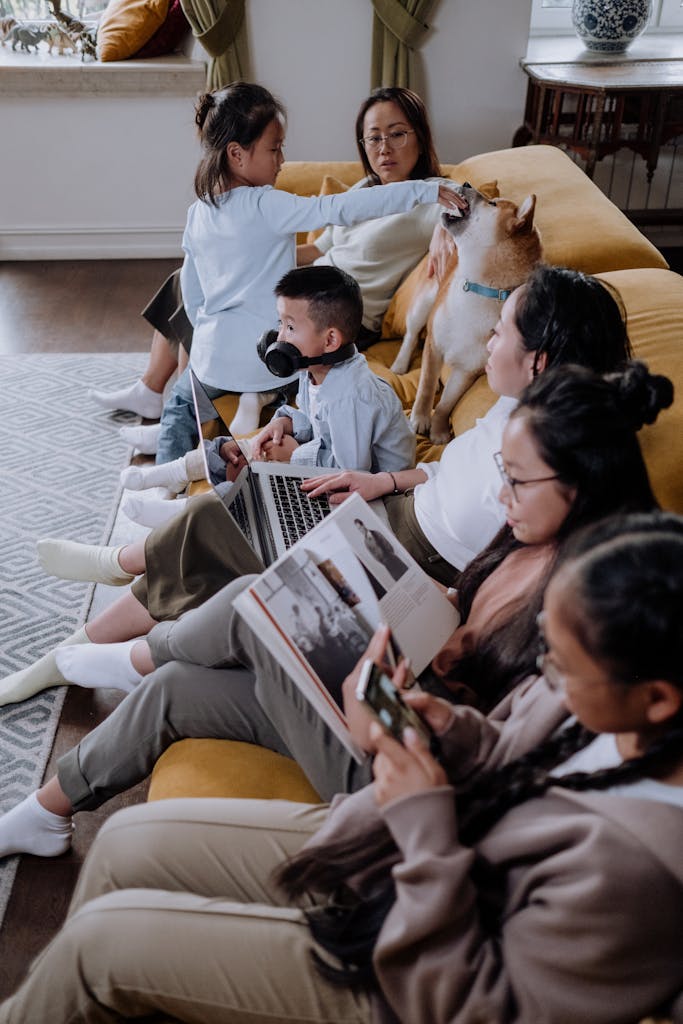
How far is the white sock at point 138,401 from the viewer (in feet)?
9.70

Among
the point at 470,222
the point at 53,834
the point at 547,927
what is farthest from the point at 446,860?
the point at 470,222

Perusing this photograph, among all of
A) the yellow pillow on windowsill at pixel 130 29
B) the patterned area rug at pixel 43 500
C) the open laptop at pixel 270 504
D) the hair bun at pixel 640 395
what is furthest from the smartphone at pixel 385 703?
the yellow pillow on windowsill at pixel 130 29

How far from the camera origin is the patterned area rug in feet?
5.98

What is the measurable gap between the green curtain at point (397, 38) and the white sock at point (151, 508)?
8.04ft

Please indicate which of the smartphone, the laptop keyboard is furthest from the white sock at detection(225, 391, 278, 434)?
the smartphone

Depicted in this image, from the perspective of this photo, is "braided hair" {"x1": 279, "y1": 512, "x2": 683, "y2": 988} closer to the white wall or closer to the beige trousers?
the beige trousers

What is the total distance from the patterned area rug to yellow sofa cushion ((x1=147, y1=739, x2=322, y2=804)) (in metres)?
0.44

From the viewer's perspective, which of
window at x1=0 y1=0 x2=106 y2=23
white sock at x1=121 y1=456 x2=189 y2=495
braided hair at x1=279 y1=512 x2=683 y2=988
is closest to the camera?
braided hair at x1=279 y1=512 x2=683 y2=988

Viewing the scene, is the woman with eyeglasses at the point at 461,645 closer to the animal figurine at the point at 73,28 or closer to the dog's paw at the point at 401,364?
the dog's paw at the point at 401,364

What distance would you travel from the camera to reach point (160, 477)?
2320 millimetres

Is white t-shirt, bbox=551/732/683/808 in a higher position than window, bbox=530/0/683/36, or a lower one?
lower

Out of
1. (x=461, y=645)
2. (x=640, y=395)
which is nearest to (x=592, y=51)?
(x=640, y=395)

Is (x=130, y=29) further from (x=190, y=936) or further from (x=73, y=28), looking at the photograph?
(x=190, y=936)

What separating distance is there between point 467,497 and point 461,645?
30 cm
